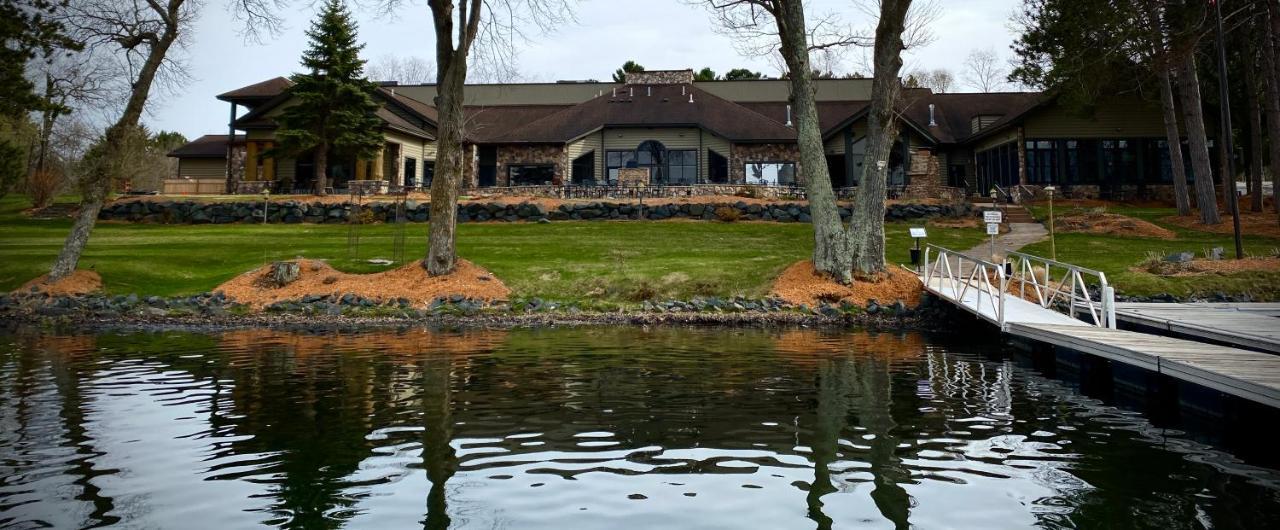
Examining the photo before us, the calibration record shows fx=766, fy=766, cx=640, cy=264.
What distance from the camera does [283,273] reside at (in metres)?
21.0

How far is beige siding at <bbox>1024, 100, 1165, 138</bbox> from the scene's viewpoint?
3838cm

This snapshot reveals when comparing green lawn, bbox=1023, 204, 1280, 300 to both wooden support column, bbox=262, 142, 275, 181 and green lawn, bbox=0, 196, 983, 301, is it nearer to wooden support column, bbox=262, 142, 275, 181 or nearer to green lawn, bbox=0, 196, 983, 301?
green lawn, bbox=0, 196, 983, 301

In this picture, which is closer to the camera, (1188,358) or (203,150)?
(1188,358)

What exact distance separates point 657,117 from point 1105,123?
22.8 metres

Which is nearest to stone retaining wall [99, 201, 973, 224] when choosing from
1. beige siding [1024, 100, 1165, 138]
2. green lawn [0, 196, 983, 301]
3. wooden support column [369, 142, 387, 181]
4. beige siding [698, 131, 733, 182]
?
green lawn [0, 196, 983, 301]

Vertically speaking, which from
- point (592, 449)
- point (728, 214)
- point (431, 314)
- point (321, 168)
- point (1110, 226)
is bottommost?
point (592, 449)

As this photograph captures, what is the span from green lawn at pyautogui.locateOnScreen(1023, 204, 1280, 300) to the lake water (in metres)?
10.1

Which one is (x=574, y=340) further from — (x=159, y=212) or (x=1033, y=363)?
(x=159, y=212)

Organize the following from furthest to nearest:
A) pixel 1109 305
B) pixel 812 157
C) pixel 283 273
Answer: pixel 283 273 < pixel 812 157 < pixel 1109 305

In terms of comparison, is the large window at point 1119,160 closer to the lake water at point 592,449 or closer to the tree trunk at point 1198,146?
the tree trunk at point 1198,146

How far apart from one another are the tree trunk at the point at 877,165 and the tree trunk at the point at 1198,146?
56.5 feet

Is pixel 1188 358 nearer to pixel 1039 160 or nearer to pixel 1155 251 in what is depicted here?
pixel 1155 251

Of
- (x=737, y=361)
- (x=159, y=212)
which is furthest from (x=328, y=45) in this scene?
(x=737, y=361)

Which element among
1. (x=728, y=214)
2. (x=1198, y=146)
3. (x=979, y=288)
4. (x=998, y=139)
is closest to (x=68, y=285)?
(x=979, y=288)
